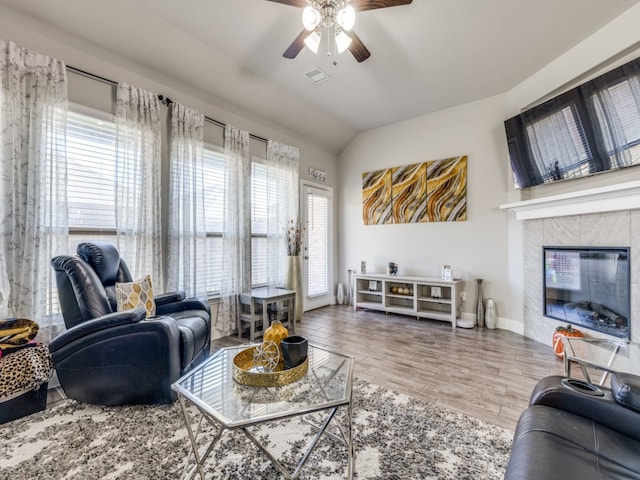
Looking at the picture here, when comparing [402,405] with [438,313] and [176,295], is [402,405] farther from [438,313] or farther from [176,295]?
[438,313]

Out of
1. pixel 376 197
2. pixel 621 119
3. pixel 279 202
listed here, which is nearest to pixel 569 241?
pixel 621 119

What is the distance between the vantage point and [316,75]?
3.46 metres

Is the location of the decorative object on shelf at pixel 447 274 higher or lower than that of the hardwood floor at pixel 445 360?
higher

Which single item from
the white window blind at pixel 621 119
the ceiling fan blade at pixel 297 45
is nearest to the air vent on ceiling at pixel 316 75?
the ceiling fan blade at pixel 297 45

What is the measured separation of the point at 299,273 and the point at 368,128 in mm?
2909

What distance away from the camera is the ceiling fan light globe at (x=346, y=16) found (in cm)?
195

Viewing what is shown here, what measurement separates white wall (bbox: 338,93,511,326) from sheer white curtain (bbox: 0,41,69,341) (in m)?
4.11

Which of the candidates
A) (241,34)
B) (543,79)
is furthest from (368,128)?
(241,34)

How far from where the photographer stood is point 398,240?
4.77 metres

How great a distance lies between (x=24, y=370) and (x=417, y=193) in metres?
4.69

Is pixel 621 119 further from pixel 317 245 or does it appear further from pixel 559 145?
pixel 317 245

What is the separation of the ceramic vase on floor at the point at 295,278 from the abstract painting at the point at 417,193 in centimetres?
168

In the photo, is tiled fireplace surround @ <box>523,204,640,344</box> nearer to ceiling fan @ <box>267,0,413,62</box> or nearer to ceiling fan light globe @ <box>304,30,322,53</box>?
ceiling fan @ <box>267,0,413,62</box>

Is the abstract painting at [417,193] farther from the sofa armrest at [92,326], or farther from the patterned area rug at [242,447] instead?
the sofa armrest at [92,326]
